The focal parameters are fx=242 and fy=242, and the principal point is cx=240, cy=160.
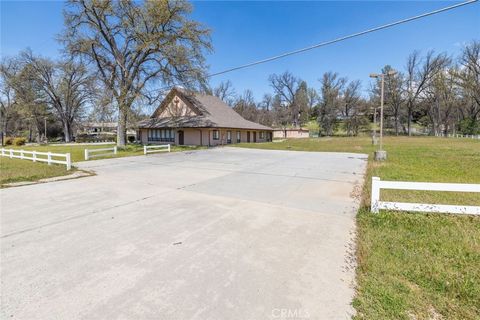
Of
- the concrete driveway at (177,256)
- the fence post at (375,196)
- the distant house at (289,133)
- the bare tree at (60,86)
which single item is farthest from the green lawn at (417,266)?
the distant house at (289,133)

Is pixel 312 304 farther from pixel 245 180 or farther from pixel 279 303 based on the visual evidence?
pixel 245 180

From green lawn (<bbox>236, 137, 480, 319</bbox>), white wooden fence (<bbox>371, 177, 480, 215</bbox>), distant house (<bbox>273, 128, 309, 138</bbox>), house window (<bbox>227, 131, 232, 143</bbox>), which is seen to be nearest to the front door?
house window (<bbox>227, 131, 232, 143</bbox>)

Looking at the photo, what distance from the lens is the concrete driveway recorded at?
8.21 ft

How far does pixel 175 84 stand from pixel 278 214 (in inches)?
818

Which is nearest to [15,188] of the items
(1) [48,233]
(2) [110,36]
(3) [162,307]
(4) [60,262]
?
(1) [48,233]

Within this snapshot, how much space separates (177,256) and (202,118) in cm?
2731

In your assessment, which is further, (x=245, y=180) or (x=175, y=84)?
(x=175, y=84)

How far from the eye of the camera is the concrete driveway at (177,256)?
2.50m

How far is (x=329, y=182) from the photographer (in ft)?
28.9

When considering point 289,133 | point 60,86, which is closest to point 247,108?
point 289,133

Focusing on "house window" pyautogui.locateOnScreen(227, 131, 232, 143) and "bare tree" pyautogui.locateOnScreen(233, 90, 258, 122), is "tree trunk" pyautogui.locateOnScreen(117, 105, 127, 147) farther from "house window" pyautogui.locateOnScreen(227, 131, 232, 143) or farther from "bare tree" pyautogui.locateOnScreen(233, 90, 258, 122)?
"bare tree" pyautogui.locateOnScreen(233, 90, 258, 122)

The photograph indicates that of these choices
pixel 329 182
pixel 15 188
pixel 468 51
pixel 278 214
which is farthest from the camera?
pixel 468 51

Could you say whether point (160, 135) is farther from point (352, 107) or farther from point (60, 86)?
point (352, 107)

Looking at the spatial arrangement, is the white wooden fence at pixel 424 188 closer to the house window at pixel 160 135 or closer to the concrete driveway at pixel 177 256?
the concrete driveway at pixel 177 256
